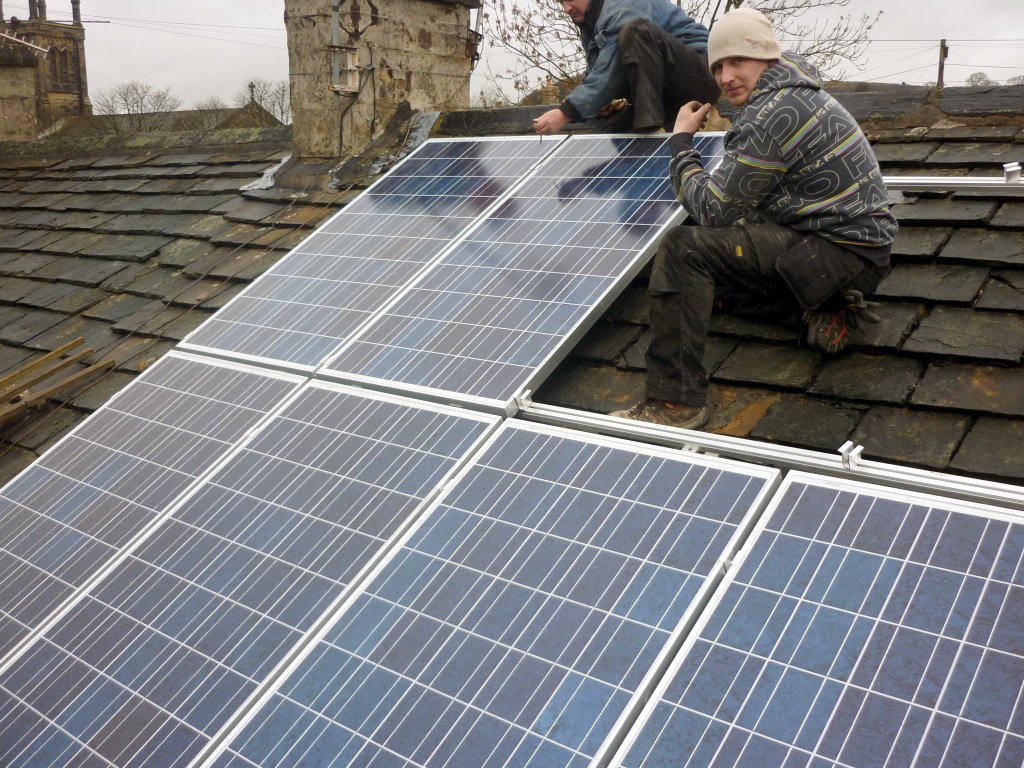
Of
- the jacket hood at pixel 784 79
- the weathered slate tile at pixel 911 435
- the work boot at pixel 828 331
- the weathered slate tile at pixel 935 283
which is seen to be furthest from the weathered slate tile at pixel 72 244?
the weathered slate tile at pixel 911 435

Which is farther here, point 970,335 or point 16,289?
point 16,289

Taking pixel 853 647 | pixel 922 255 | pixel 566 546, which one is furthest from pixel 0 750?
pixel 922 255

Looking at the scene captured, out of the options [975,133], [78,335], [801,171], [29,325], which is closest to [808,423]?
[801,171]

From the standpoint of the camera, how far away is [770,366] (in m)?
3.73

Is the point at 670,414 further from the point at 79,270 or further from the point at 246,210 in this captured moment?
the point at 79,270

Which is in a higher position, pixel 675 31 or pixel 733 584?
pixel 675 31

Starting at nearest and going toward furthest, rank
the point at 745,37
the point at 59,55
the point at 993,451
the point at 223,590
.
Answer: the point at 993,451 → the point at 223,590 → the point at 745,37 → the point at 59,55

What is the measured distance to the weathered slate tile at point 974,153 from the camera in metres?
4.54

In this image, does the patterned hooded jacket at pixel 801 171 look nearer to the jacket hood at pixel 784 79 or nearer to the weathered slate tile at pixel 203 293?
the jacket hood at pixel 784 79

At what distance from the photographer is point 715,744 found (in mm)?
2197

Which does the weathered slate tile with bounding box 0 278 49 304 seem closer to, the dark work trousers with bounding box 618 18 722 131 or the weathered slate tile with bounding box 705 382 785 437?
the dark work trousers with bounding box 618 18 722 131

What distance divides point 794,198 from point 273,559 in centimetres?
227

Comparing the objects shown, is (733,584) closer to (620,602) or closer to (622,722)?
(620,602)

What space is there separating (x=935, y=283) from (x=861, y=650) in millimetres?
2064
